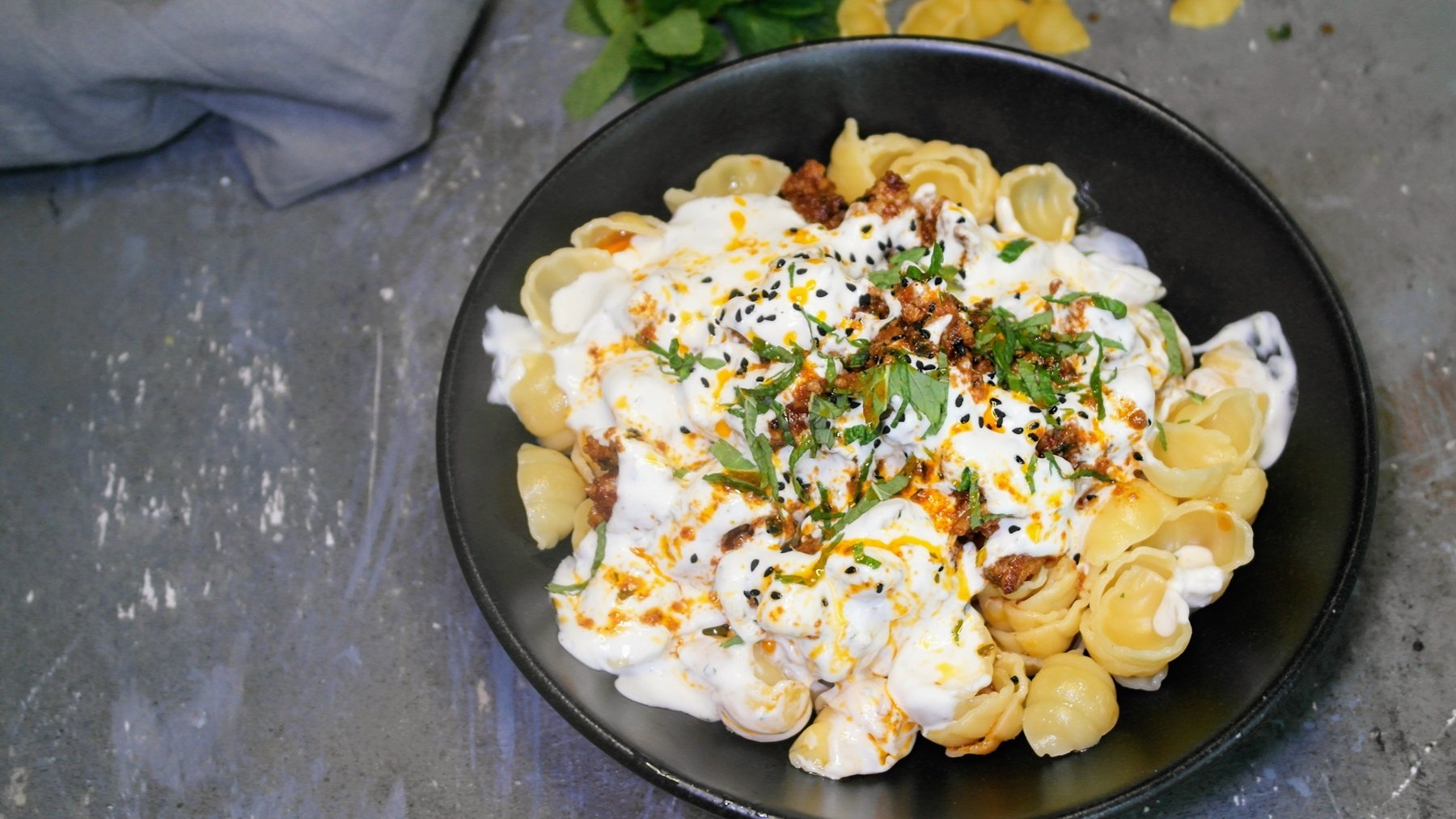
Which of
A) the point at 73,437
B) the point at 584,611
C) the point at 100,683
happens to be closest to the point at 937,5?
the point at 584,611

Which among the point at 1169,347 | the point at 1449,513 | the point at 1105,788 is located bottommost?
the point at 1105,788

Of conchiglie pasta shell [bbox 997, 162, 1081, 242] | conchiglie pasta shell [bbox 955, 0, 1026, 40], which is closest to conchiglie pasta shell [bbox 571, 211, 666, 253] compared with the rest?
conchiglie pasta shell [bbox 997, 162, 1081, 242]

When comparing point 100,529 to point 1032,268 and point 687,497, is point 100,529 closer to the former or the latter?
point 687,497

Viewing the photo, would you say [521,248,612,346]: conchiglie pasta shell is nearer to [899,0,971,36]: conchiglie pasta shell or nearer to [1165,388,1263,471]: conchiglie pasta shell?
[899,0,971,36]: conchiglie pasta shell

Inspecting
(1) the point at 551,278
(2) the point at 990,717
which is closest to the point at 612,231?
(1) the point at 551,278

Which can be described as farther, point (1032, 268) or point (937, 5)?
point (937, 5)
